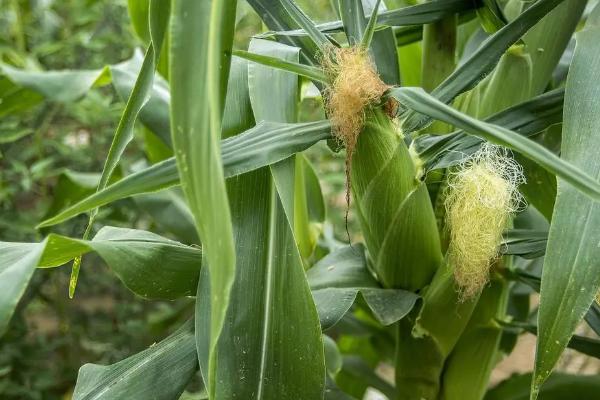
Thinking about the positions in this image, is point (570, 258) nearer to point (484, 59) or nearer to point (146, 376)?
point (484, 59)

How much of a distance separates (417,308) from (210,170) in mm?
322

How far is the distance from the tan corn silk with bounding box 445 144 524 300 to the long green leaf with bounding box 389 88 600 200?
0.07m

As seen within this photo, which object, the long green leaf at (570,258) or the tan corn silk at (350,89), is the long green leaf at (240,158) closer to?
the tan corn silk at (350,89)

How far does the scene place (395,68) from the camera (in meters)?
0.49

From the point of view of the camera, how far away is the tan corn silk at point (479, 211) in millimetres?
388

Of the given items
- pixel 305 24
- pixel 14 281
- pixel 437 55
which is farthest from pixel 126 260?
pixel 437 55

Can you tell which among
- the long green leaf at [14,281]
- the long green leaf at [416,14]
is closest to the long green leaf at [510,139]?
the long green leaf at [416,14]

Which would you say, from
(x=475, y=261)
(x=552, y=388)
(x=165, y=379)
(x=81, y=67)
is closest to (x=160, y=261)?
(x=165, y=379)

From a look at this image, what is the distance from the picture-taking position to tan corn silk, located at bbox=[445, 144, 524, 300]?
39 centimetres

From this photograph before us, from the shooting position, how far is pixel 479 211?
0.40 metres

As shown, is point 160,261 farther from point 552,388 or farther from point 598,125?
point 552,388

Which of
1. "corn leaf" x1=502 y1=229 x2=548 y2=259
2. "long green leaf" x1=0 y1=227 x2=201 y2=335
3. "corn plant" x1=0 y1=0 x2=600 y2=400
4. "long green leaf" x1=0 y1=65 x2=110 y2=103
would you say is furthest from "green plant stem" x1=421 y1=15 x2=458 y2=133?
"long green leaf" x1=0 y1=65 x2=110 y2=103

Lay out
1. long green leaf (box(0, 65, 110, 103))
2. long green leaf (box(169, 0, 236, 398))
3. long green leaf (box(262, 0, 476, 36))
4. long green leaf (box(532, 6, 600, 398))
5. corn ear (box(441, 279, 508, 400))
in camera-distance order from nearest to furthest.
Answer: long green leaf (box(169, 0, 236, 398)) → long green leaf (box(532, 6, 600, 398)) → long green leaf (box(262, 0, 476, 36)) → corn ear (box(441, 279, 508, 400)) → long green leaf (box(0, 65, 110, 103))

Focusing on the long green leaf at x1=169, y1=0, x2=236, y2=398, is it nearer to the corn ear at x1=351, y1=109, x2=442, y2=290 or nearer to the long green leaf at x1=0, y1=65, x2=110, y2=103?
the corn ear at x1=351, y1=109, x2=442, y2=290
